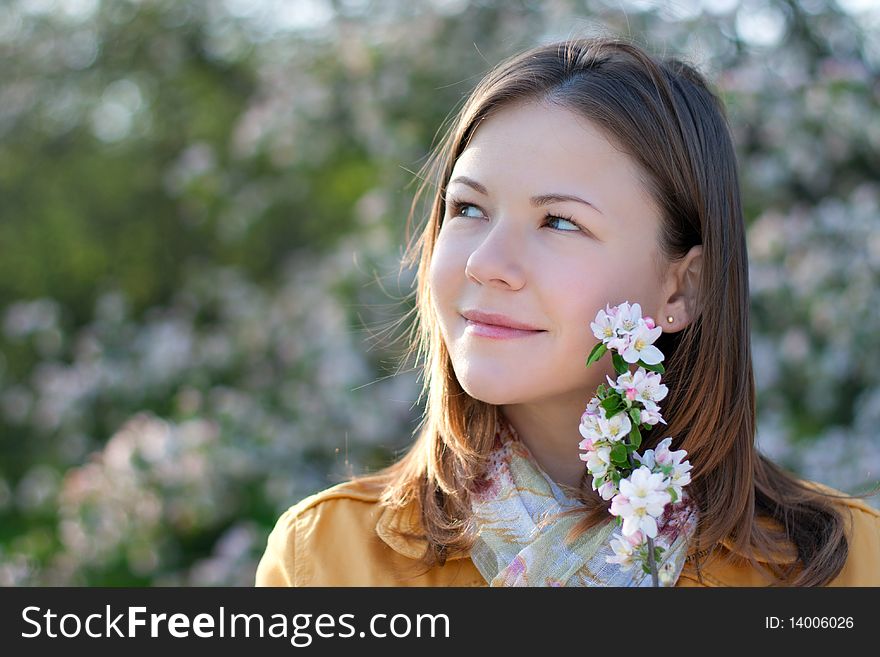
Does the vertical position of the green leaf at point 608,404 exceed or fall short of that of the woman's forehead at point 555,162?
it falls short

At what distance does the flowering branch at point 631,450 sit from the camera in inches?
53.9

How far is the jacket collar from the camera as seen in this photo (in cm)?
179

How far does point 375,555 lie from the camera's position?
74.9 inches

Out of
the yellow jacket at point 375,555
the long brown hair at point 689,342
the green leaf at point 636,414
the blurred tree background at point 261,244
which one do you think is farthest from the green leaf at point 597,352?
the blurred tree background at point 261,244

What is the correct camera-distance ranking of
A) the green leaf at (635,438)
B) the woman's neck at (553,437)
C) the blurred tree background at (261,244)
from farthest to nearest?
1. the blurred tree background at (261,244)
2. the woman's neck at (553,437)
3. the green leaf at (635,438)

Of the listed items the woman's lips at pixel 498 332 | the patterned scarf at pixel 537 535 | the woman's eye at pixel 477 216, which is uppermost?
the woman's eye at pixel 477 216

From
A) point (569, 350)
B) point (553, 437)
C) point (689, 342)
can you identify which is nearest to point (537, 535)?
point (553, 437)

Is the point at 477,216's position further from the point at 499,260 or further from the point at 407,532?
the point at 407,532

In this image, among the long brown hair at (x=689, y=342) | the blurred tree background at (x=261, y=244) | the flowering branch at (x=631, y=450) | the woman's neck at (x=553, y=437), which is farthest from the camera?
the blurred tree background at (x=261, y=244)

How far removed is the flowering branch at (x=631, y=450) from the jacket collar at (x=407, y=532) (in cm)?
36

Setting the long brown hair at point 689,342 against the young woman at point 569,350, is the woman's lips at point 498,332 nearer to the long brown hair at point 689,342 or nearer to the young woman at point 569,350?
the young woman at point 569,350

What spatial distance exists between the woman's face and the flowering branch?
0.15 metres

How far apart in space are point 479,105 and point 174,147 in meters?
3.89

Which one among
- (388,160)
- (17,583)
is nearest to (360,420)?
(388,160)
